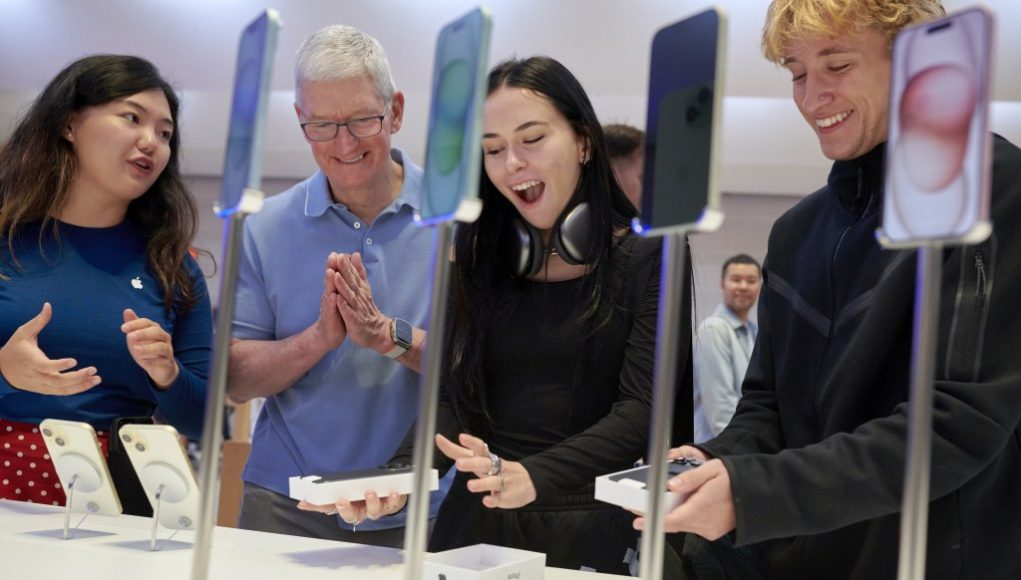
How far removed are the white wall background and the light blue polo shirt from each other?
8.74ft

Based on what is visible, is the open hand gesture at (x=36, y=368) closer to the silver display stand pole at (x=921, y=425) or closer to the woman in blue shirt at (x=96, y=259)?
the woman in blue shirt at (x=96, y=259)

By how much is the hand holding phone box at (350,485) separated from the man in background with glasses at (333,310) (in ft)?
1.39

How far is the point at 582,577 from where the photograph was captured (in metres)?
1.27

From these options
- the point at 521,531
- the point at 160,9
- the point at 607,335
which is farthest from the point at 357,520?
the point at 160,9

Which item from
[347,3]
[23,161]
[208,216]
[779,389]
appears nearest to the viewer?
[779,389]

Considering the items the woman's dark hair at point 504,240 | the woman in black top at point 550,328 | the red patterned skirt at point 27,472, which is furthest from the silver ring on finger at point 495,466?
the red patterned skirt at point 27,472

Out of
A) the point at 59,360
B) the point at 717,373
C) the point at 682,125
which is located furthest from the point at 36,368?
the point at 717,373

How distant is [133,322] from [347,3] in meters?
3.53

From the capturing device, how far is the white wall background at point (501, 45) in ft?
15.5

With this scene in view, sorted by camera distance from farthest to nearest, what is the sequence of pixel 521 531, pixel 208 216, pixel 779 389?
1. pixel 208 216
2. pixel 521 531
3. pixel 779 389

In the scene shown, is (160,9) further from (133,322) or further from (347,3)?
(133,322)

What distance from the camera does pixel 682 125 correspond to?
30.7 inches

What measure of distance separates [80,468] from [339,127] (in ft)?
2.39

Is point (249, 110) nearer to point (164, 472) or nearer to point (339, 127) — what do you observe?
point (164, 472)
